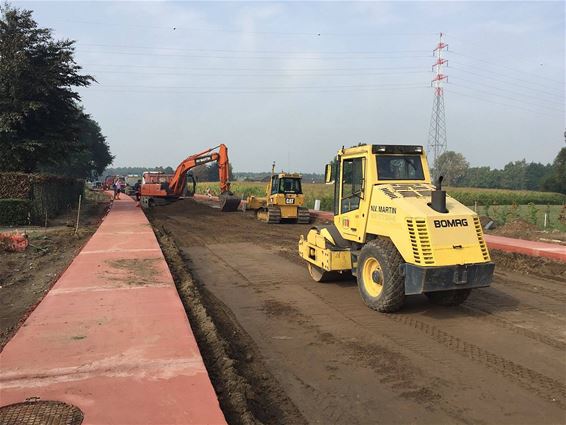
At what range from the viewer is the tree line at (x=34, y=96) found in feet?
73.4

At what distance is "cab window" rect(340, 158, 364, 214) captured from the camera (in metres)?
8.50

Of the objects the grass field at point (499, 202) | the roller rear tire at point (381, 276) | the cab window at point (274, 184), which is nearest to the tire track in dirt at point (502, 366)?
the roller rear tire at point (381, 276)

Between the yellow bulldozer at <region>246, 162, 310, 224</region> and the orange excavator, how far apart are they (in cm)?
547

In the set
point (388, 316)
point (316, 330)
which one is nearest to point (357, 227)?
point (388, 316)

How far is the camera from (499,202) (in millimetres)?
51031

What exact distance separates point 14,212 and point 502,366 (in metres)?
17.9

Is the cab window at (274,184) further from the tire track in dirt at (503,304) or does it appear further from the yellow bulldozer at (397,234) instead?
the tire track in dirt at (503,304)

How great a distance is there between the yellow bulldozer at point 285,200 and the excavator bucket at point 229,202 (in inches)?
217

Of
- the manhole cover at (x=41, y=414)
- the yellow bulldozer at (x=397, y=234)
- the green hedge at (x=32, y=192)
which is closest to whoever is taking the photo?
the manhole cover at (x=41, y=414)

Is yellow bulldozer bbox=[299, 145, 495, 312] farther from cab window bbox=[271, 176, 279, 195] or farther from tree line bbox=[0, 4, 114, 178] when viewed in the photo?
tree line bbox=[0, 4, 114, 178]

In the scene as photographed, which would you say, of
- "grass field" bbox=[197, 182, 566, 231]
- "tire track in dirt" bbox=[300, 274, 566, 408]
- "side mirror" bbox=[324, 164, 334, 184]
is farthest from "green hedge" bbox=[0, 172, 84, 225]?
"tire track in dirt" bbox=[300, 274, 566, 408]

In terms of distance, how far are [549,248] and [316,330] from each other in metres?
9.06

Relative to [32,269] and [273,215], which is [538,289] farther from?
[273,215]

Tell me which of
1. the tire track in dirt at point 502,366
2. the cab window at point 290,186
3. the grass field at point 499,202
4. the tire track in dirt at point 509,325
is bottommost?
the tire track in dirt at point 502,366
